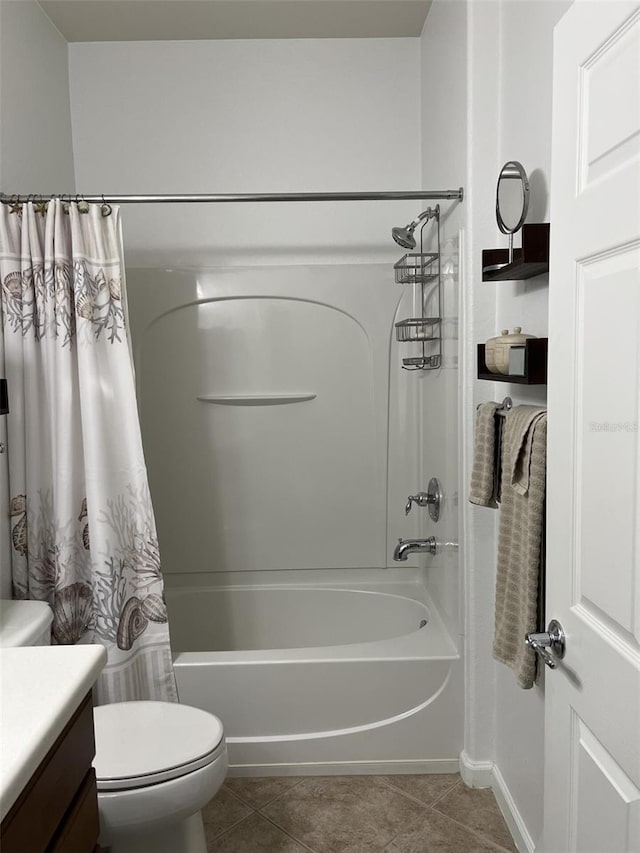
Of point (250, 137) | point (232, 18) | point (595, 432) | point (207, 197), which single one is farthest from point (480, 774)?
point (232, 18)

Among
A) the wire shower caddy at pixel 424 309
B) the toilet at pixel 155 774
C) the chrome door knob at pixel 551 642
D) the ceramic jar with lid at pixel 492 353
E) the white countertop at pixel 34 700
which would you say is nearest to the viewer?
the white countertop at pixel 34 700

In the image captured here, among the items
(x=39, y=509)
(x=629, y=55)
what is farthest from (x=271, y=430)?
(x=629, y=55)

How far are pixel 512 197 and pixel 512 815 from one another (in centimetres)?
179

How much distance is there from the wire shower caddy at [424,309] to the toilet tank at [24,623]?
153 cm

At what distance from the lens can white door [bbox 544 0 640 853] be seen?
1.01 meters

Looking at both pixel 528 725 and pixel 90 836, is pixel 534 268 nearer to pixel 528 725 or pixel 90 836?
pixel 528 725

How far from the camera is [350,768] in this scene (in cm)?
241

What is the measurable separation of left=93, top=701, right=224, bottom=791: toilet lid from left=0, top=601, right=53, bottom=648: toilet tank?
11.2 inches

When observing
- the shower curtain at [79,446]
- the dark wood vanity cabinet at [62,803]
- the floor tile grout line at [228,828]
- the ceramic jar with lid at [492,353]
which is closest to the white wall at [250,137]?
the shower curtain at [79,446]

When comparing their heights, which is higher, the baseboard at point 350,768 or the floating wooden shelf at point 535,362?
the floating wooden shelf at point 535,362

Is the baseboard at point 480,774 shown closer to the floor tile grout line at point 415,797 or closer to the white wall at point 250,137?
the floor tile grout line at point 415,797

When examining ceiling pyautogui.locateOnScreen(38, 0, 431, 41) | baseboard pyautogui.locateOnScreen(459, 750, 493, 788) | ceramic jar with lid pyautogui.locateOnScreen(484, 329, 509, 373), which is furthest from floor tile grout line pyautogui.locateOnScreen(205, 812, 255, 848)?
ceiling pyautogui.locateOnScreen(38, 0, 431, 41)

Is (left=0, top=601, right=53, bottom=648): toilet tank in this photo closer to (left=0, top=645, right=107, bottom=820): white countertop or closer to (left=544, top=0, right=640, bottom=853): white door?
(left=0, top=645, right=107, bottom=820): white countertop

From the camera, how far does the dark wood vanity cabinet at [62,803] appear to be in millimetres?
908
